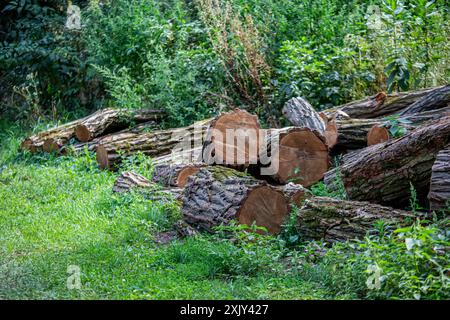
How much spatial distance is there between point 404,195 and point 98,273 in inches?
105

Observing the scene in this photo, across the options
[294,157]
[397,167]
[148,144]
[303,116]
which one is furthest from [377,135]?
[148,144]

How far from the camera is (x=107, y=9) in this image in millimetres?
13359

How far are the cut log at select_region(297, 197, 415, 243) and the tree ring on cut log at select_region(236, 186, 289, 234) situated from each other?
0.33 meters

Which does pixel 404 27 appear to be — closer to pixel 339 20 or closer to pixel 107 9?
pixel 339 20

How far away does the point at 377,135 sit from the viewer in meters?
7.92

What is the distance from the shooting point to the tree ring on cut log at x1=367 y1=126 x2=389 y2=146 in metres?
7.90

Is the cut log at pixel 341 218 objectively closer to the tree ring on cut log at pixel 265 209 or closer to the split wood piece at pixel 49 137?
the tree ring on cut log at pixel 265 209

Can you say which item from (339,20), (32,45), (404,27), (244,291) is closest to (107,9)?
(32,45)

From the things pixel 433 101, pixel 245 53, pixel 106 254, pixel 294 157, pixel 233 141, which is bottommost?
pixel 106 254

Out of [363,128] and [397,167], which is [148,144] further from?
[397,167]

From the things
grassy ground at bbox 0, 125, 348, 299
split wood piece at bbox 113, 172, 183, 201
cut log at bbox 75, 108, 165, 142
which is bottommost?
grassy ground at bbox 0, 125, 348, 299

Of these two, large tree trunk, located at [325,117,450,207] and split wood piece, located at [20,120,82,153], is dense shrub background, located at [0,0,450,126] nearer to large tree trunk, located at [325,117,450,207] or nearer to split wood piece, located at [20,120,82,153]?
split wood piece, located at [20,120,82,153]

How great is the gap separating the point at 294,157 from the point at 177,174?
4.30 feet

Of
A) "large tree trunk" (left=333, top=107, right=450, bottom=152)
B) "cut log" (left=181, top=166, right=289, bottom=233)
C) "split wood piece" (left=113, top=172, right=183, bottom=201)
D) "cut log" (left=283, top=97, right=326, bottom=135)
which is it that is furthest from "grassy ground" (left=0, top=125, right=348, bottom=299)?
"large tree trunk" (left=333, top=107, right=450, bottom=152)
